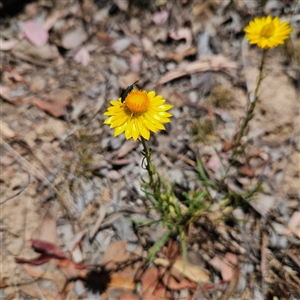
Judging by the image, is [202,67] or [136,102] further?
[202,67]

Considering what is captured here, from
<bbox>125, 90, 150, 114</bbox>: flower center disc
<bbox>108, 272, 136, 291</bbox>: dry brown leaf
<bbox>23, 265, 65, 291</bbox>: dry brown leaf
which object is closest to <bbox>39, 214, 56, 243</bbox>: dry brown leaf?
<bbox>23, 265, 65, 291</bbox>: dry brown leaf

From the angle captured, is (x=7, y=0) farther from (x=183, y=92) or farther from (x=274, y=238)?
(x=274, y=238)

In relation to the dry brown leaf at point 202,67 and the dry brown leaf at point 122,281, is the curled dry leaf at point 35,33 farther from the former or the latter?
the dry brown leaf at point 122,281

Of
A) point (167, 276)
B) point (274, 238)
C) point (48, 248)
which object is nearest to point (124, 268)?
point (167, 276)

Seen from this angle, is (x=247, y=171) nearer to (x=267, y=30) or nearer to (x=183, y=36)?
(x=267, y=30)

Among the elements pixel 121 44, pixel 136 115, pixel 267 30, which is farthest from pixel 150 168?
pixel 121 44
